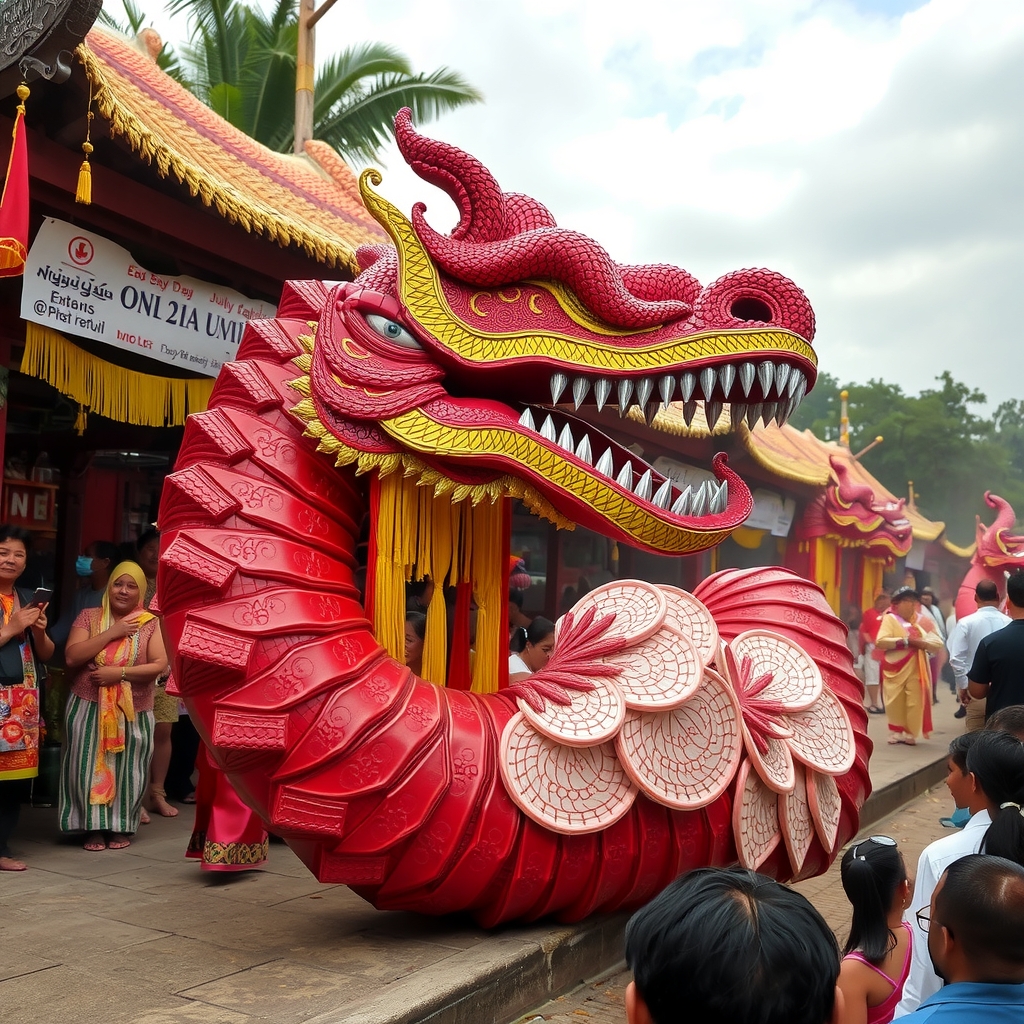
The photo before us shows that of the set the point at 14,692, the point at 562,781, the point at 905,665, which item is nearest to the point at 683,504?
the point at 562,781

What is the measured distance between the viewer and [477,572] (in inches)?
123

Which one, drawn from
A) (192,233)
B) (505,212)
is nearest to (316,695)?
(505,212)

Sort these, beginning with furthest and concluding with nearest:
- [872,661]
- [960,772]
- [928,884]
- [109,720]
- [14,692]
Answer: [872,661]
[109,720]
[14,692]
[960,772]
[928,884]

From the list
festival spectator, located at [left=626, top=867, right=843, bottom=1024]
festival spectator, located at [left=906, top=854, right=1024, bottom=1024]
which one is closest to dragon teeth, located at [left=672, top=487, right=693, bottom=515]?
festival spectator, located at [left=906, top=854, right=1024, bottom=1024]

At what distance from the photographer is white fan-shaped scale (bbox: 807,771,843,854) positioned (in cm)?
317

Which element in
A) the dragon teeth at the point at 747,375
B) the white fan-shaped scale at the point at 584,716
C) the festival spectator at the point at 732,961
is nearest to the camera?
the festival spectator at the point at 732,961

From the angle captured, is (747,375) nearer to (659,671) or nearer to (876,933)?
(659,671)

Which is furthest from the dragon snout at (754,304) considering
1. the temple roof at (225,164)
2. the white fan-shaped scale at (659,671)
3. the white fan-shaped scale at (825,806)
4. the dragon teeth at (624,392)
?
the temple roof at (225,164)

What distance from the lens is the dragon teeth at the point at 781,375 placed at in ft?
9.28

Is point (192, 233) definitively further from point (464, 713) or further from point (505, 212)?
point (464, 713)

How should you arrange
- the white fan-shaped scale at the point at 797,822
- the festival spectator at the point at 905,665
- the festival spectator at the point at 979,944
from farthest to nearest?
1. the festival spectator at the point at 905,665
2. the white fan-shaped scale at the point at 797,822
3. the festival spectator at the point at 979,944

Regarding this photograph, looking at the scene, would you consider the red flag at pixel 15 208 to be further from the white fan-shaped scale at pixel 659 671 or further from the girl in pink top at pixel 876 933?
the girl in pink top at pixel 876 933

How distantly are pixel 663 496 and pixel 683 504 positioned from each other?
0.20 ft

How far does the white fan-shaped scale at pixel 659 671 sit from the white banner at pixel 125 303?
264 cm
